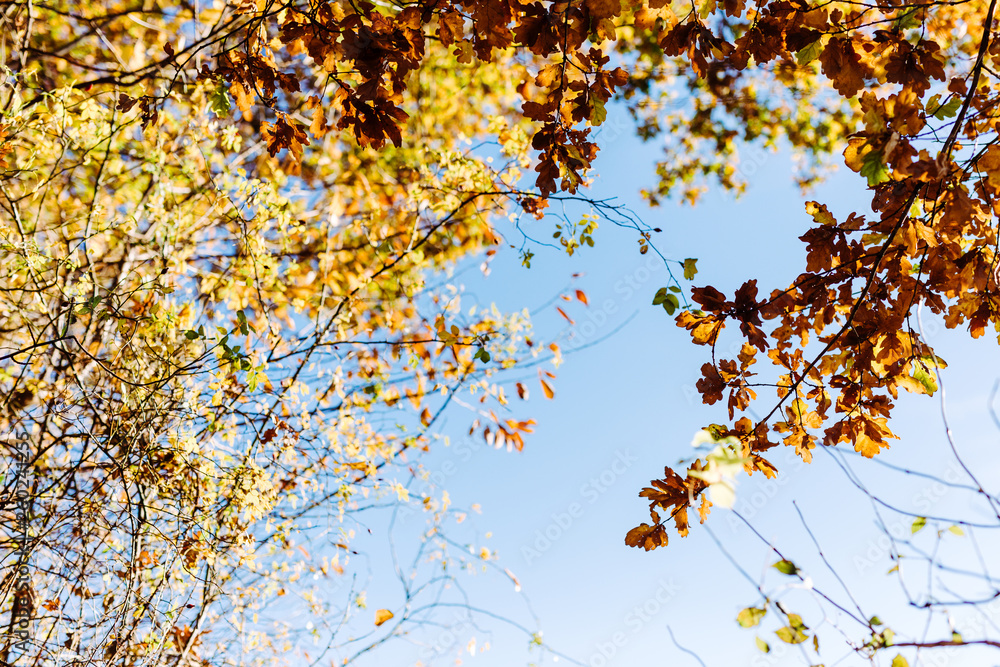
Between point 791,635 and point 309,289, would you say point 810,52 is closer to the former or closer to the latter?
point 791,635

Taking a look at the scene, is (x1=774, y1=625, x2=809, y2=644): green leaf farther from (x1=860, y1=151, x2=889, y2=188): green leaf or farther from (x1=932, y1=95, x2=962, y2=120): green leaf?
(x1=932, y1=95, x2=962, y2=120): green leaf

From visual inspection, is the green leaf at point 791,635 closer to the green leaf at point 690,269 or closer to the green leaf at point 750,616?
the green leaf at point 750,616

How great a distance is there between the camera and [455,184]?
3316 millimetres

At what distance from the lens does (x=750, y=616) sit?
139 cm

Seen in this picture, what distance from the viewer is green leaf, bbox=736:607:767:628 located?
1.38 m

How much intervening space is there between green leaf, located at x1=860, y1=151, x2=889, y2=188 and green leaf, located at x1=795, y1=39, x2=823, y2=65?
1.46 ft

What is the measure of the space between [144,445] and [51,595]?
0.83 m

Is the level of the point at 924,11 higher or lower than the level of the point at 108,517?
higher

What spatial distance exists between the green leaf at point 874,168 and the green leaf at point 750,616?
1244 mm

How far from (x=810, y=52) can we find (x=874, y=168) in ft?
1.65

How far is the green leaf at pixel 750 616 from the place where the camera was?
4.53 ft

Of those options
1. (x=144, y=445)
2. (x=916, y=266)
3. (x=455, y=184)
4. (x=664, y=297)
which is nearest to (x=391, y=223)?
(x=455, y=184)

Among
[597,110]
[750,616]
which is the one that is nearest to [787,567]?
[750,616]

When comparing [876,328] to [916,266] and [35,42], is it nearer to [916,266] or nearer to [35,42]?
[916,266]
